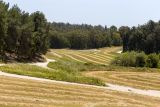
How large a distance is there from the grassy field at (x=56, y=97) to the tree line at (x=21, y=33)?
6001cm

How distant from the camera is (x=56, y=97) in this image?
A: 107 ft

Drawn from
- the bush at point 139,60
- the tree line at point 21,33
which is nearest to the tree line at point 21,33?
the tree line at point 21,33

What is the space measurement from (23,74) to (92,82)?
7494 mm

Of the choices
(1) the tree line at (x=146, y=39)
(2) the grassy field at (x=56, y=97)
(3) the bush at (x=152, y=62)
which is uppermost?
(1) the tree line at (x=146, y=39)

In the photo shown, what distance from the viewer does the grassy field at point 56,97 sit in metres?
29.3

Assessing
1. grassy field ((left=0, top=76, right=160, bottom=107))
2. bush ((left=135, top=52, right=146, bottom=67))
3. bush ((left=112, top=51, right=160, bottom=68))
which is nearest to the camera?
grassy field ((left=0, top=76, right=160, bottom=107))

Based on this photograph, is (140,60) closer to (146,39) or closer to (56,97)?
(146,39)

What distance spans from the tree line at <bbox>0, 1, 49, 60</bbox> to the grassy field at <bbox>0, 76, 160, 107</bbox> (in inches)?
2363

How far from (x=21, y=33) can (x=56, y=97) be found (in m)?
75.4

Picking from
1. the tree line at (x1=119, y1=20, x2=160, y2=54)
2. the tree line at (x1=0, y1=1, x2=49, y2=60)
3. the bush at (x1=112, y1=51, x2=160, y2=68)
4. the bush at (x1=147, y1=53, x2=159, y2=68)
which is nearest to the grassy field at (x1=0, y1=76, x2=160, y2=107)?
the tree line at (x1=0, y1=1, x2=49, y2=60)

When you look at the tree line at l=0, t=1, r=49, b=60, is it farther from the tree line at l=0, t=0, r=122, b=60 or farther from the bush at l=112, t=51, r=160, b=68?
the bush at l=112, t=51, r=160, b=68

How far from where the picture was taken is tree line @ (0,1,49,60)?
99875 millimetres

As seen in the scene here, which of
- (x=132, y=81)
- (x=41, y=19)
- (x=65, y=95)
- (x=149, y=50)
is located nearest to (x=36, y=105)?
(x=65, y=95)

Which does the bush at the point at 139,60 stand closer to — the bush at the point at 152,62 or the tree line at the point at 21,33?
the bush at the point at 152,62
